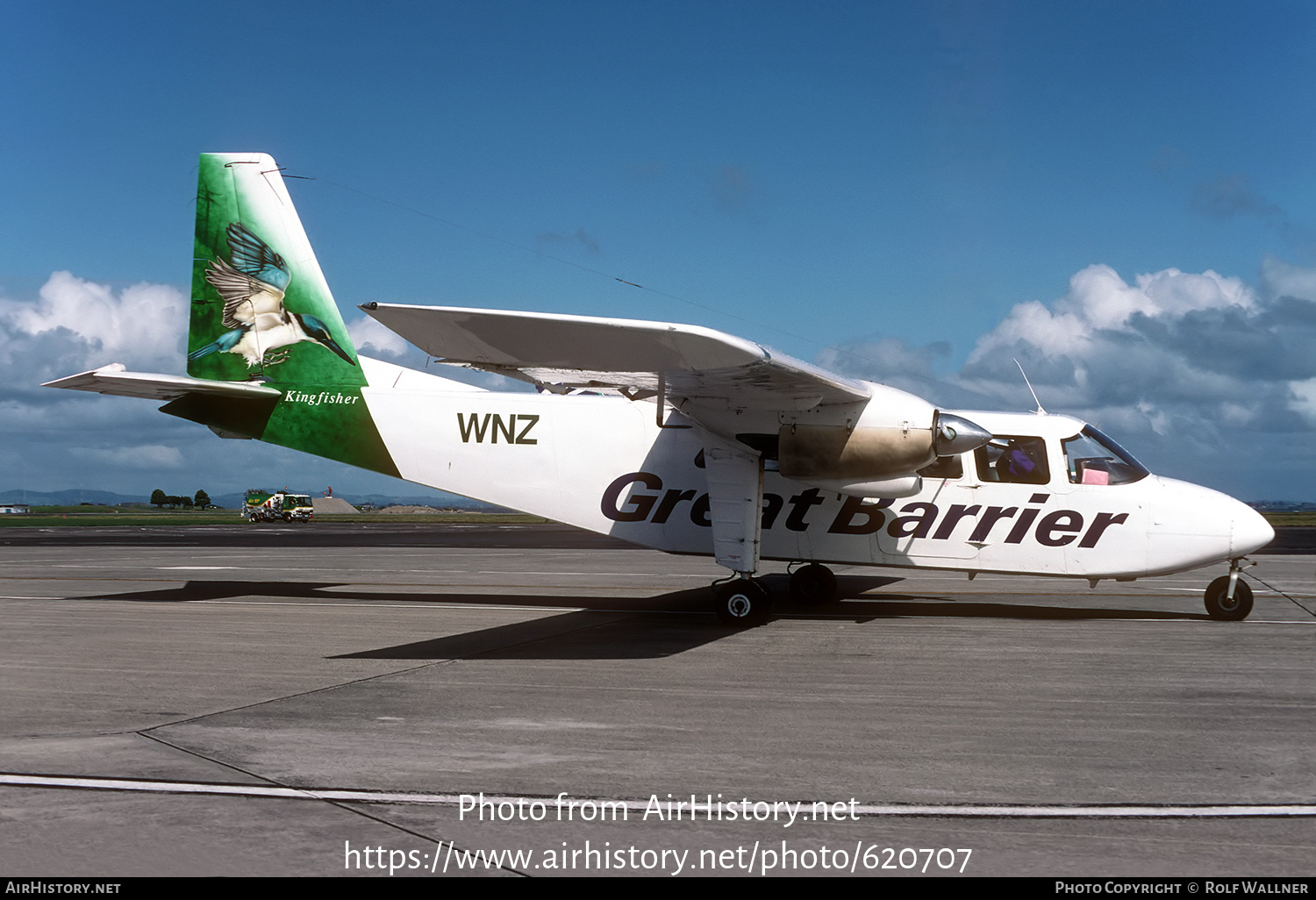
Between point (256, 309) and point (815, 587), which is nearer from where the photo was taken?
point (815, 587)

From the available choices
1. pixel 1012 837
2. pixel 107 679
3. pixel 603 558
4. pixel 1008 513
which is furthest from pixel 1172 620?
pixel 603 558

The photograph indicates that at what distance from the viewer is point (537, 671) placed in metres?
8.90

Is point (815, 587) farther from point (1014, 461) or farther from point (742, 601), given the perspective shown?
point (1014, 461)

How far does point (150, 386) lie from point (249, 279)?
250cm

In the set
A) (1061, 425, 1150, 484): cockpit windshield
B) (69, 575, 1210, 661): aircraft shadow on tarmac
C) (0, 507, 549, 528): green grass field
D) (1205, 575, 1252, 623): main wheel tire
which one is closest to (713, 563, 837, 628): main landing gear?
(69, 575, 1210, 661): aircraft shadow on tarmac

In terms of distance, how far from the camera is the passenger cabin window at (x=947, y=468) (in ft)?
43.5

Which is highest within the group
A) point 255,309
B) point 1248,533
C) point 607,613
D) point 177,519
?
point 255,309

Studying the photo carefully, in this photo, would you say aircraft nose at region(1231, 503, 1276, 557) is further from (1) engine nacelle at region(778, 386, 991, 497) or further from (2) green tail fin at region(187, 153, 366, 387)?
(2) green tail fin at region(187, 153, 366, 387)

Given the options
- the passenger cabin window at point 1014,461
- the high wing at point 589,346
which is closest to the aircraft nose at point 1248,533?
the passenger cabin window at point 1014,461

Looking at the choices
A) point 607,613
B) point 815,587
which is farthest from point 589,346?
point 815,587

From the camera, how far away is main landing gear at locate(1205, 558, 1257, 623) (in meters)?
12.5

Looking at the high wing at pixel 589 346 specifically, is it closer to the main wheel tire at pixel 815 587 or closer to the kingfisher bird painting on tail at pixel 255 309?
the main wheel tire at pixel 815 587

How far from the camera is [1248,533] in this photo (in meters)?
12.3

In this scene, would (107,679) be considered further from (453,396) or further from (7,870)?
(453,396)
